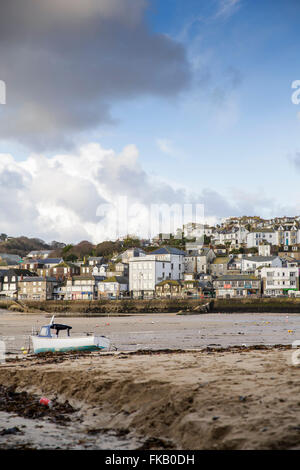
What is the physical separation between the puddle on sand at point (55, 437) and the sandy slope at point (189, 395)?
1.50 ft

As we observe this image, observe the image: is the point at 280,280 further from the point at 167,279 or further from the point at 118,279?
the point at 118,279

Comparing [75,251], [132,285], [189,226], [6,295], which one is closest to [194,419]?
[132,285]

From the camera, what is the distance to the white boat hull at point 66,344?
19.9 metres

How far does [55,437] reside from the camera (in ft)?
28.9

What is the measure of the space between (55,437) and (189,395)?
8.60 ft

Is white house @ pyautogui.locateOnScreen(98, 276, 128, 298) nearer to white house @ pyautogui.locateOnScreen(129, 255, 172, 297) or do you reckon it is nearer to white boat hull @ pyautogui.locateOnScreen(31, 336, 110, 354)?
white house @ pyautogui.locateOnScreen(129, 255, 172, 297)

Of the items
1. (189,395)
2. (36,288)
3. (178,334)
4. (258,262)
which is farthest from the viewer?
(36,288)

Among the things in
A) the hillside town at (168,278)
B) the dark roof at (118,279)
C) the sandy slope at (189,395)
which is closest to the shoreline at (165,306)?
the hillside town at (168,278)

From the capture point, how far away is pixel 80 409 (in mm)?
10617

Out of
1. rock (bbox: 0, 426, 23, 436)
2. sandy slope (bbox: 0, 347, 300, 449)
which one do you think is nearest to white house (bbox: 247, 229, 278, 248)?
sandy slope (bbox: 0, 347, 300, 449)

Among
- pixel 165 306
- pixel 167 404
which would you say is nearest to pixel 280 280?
pixel 165 306

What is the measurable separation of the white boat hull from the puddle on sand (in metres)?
9.98

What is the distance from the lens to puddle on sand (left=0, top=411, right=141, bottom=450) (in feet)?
27.0
